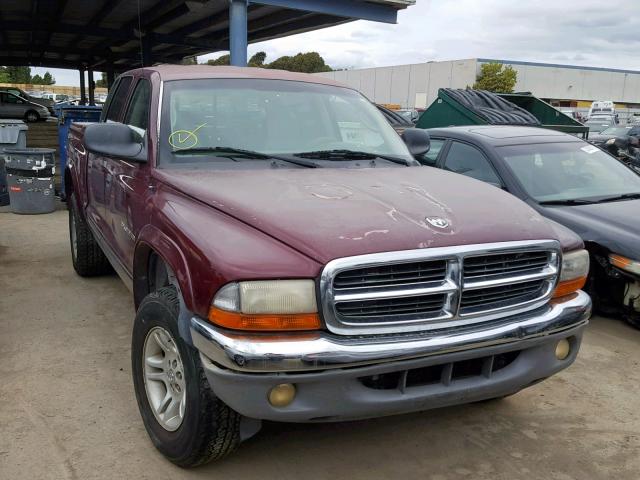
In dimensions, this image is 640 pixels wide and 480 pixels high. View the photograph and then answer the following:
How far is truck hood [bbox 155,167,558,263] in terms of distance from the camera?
2426 mm

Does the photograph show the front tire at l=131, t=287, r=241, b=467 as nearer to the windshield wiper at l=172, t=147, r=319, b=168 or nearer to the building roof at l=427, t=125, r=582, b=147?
the windshield wiper at l=172, t=147, r=319, b=168

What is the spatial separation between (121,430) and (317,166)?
71.2 inches

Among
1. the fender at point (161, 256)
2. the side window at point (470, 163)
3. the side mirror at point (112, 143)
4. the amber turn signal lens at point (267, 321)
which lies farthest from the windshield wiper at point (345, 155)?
the side window at point (470, 163)

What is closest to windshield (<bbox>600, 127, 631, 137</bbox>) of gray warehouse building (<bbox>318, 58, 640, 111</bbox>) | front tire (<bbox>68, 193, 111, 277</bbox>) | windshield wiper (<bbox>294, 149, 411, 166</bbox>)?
windshield wiper (<bbox>294, 149, 411, 166</bbox>)

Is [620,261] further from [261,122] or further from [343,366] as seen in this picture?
[343,366]

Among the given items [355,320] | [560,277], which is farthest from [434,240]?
[560,277]

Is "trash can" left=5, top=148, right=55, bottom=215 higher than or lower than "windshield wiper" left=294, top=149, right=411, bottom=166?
lower

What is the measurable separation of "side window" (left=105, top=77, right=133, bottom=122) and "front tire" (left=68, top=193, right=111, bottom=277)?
44.4 inches

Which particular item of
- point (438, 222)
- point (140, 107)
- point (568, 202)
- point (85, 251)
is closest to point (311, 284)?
point (438, 222)

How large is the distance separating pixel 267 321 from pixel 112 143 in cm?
172

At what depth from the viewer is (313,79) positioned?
4281 millimetres

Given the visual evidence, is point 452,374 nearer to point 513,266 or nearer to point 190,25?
point 513,266

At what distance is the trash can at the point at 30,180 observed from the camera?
9.27 meters

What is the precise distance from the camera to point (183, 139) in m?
3.46
